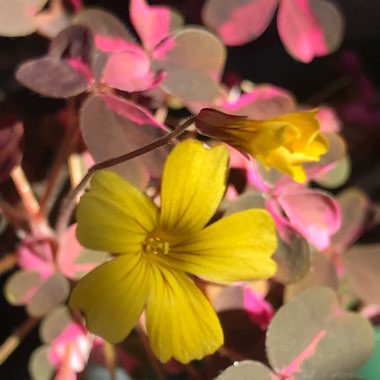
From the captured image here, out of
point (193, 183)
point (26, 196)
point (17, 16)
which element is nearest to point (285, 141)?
point (193, 183)

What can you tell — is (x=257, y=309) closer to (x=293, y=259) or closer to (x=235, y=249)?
(x=293, y=259)

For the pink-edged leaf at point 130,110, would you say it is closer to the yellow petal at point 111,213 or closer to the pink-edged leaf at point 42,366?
the yellow petal at point 111,213

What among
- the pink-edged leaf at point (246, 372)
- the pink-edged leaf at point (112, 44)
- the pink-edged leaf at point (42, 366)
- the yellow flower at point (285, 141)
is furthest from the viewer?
the pink-edged leaf at point (42, 366)

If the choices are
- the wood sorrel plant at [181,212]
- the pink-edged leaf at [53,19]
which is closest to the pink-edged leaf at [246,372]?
the wood sorrel plant at [181,212]

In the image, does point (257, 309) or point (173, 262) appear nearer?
point (173, 262)

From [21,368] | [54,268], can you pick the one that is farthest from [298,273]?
[21,368]

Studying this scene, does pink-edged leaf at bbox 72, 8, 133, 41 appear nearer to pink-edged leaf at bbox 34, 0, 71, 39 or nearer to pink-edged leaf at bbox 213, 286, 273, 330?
pink-edged leaf at bbox 34, 0, 71, 39

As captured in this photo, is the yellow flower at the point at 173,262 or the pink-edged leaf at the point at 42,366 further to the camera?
the pink-edged leaf at the point at 42,366
